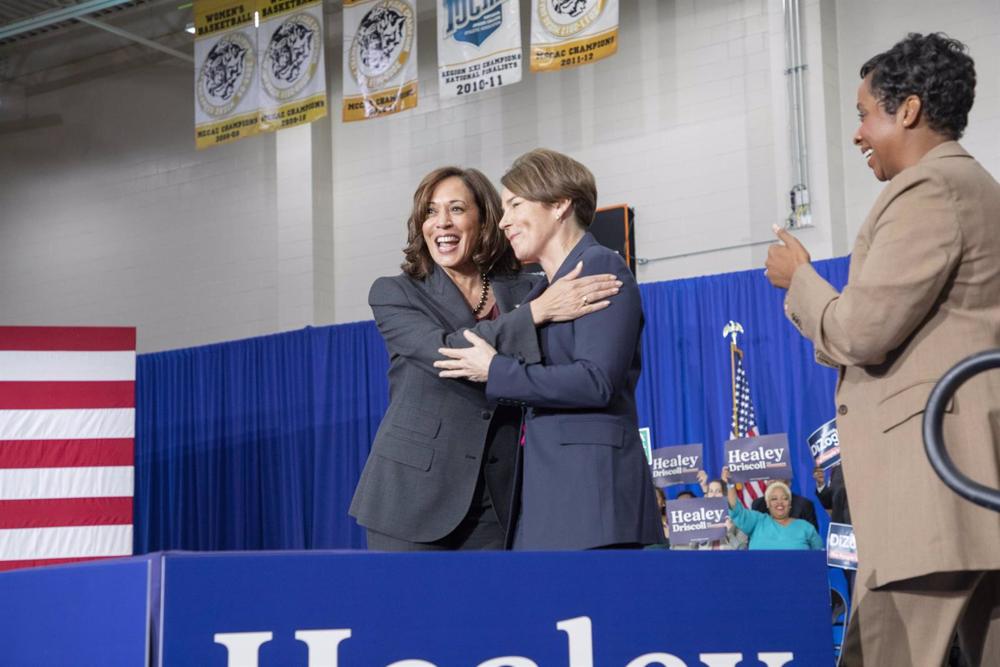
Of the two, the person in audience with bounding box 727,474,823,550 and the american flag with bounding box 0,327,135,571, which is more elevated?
the american flag with bounding box 0,327,135,571

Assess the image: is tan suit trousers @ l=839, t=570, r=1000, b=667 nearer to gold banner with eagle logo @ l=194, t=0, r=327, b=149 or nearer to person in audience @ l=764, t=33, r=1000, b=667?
person in audience @ l=764, t=33, r=1000, b=667

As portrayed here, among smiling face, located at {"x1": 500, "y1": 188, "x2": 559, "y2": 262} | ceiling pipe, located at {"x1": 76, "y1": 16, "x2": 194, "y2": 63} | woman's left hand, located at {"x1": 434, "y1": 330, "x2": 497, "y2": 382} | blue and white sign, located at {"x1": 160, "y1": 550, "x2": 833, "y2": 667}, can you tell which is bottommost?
blue and white sign, located at {"x1": 160, "y1": 550, "x2": 833, "y2": 667}

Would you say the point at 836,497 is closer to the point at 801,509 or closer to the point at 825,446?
the point at 825,446

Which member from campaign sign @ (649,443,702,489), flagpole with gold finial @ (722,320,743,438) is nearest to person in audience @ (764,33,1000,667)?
campaign sign @ (649,443,702,489)

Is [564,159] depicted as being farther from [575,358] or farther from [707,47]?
[707,47]

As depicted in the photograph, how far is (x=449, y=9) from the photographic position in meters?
8.66

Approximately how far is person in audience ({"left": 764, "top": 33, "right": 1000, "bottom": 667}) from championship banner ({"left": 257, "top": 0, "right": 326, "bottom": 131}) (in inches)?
301

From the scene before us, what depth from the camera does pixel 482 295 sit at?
8.77 ft

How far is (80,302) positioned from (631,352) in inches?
434

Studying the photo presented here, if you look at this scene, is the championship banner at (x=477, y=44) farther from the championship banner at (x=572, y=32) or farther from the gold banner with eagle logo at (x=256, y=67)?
the gold banner with eagle logo at (x=256, y=67)

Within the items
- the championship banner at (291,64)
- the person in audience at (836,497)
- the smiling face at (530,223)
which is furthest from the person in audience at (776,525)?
the smiling face at (530,223)

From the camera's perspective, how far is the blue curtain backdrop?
8.51 meters

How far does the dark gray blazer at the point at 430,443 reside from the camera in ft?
7.73

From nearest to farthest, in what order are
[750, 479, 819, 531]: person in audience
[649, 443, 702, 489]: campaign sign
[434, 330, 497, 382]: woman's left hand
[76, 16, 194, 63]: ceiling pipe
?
[434, 330, 497, 382]: woman's left hand < [750, 479, 819, 531]: person in audience < [649, 443, 702, 489]: campaign sign < [76, 16, 194, 63]: ceiling pipe
